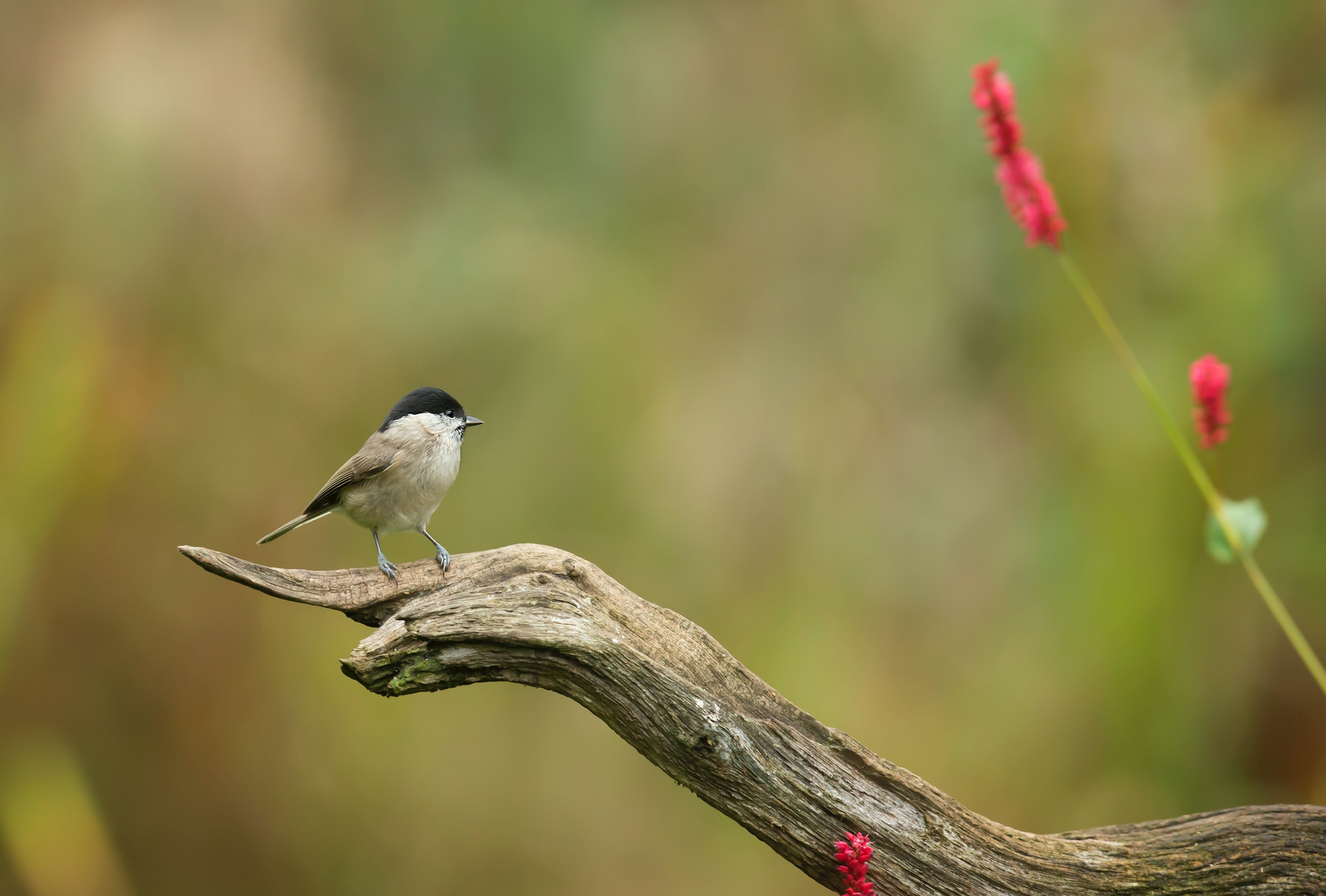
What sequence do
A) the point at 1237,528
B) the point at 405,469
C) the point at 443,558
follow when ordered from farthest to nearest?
the point at 405,469 → the point at 443,558 → the point at 1237,528

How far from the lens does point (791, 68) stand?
4.96 m

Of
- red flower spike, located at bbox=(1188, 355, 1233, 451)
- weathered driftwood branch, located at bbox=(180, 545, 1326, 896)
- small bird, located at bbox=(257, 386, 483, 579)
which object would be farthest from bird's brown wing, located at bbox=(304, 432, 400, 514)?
red flower spike, located at bbox=(1188, 355, 1233, 451)

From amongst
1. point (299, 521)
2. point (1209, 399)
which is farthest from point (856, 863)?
point (299, 521)

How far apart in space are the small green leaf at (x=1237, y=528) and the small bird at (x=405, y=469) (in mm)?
1786

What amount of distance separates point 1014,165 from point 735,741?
1.32 m

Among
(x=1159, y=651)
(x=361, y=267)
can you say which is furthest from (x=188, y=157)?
(x=1159, y=651)

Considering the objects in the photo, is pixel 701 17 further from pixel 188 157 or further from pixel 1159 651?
pixel 1159 651

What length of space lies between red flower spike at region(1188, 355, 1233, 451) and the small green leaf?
0.18 m

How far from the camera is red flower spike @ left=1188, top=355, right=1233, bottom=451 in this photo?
6.46ft

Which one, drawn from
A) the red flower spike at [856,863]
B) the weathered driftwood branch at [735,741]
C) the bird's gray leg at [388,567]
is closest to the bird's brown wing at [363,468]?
the bird's gray leg at [388,567]

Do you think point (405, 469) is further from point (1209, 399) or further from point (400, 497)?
point (1209, 399)

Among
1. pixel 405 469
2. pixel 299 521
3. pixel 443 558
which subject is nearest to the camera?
pixel 443 558

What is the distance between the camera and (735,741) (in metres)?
2.02

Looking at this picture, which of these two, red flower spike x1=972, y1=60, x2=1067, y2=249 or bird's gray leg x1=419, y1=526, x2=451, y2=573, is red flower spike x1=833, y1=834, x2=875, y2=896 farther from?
red flower spike x1=972, y1=60, x2=1067, y2=249
